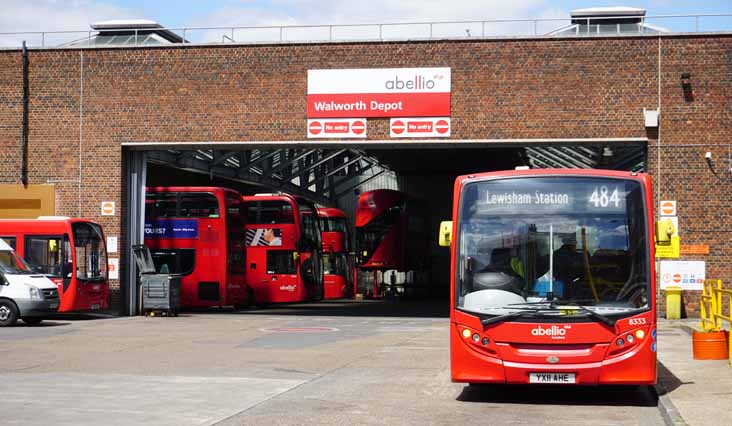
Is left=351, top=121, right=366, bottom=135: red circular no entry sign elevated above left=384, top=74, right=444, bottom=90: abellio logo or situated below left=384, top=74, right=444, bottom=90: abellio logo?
below

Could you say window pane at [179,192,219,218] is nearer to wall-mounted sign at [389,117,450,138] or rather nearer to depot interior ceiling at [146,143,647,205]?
depot interior ceiling at [146,143,647,205]

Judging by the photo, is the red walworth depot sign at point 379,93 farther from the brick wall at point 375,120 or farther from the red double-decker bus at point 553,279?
the red double-decker bus at point 553,279

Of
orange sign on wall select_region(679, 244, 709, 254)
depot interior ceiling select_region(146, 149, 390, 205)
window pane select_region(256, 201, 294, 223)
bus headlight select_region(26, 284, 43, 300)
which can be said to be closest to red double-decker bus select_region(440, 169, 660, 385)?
orange sign on wall select_region(679, 244, 709, 254)

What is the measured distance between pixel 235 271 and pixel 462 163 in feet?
71.0

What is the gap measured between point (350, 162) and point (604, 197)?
3952 cm

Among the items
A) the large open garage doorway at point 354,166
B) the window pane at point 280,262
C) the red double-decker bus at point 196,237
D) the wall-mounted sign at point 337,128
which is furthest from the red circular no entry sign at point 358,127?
the window pane at point 280,262

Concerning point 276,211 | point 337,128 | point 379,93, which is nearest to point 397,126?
point 379,93

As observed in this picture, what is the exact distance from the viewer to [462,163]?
53031 millimetres

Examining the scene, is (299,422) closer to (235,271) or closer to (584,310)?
(584,310)

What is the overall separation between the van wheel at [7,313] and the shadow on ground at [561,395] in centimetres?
1420

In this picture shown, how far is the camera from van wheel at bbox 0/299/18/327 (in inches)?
950

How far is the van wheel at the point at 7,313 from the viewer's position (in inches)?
950

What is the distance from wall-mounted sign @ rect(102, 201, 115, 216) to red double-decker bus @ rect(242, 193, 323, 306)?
30.1 feet

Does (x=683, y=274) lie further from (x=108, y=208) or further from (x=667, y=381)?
(x=108, y=208)
